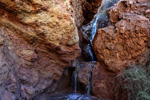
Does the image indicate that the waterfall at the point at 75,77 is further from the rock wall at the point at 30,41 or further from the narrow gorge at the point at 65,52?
the rock wall at the point at 30,41

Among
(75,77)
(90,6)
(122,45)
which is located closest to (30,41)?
(75,77)

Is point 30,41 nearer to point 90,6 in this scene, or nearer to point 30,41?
point 30,41

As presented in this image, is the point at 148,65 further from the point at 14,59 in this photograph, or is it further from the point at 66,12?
the point at 14,59

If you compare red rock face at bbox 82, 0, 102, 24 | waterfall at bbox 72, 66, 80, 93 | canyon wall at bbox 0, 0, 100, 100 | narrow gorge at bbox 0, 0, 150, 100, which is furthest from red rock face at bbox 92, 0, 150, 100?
canyon wall at bbox 0, 0, 100, 100

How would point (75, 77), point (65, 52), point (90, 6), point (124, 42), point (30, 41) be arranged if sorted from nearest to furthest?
point (30, 41)
point (65, 52)
point (124, 42)
point (75, 77)
point (90, 6)

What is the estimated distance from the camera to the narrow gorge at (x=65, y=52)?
321 centimetres

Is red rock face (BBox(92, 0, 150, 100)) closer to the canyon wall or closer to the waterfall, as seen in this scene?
the waterfall

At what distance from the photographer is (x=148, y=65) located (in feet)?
14.3

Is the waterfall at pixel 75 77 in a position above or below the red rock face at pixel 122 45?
below

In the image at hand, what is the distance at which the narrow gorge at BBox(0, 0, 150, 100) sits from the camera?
3.21 meters

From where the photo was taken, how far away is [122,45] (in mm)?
5113

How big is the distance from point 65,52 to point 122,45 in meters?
2.61

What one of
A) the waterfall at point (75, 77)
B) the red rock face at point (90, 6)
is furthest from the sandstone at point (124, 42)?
the red rock face at point (90, 6)

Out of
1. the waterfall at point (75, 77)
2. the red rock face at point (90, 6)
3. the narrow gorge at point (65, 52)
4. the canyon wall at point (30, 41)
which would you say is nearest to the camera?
the canyon wall at point (30, 41)
